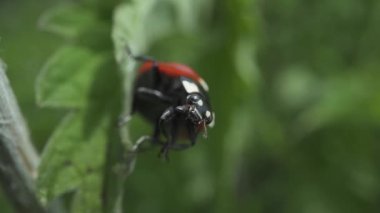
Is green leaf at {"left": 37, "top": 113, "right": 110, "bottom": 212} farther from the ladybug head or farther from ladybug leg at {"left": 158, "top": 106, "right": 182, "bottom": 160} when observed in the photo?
the ladybug head

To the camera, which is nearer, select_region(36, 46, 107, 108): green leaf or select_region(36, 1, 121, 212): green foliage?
select_region(36, 1, 121, 212): green foliage

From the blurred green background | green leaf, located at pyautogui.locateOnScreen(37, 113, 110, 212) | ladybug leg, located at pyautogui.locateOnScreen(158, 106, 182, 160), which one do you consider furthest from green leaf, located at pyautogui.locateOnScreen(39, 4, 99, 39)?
the blurred green background

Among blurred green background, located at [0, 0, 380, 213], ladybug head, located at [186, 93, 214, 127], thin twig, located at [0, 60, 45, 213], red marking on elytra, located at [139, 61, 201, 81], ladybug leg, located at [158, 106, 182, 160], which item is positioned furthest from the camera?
blurred green background, located at [0, 0, 380, 213]

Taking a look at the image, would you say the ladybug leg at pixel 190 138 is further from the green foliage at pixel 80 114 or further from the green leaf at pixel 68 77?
the green leaf at pixel 68 77

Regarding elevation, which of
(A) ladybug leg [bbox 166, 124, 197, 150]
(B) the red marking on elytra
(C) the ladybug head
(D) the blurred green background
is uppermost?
(C) the ladybug head

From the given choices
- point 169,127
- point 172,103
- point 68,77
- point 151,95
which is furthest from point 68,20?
point 169,127

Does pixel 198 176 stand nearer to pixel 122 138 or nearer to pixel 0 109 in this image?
pixel 122 138

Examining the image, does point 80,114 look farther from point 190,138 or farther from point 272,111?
point 272,111
